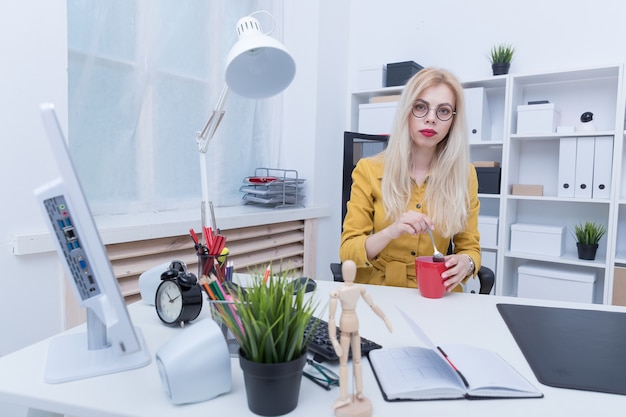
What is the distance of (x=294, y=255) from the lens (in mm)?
2832

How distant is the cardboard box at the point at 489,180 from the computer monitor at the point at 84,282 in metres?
2.32

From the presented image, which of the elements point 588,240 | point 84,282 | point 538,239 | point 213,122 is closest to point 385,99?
point 538,239

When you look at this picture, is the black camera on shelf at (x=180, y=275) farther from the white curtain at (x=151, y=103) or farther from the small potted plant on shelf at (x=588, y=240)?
the small potted plant on shelf at (x=588, y=240)

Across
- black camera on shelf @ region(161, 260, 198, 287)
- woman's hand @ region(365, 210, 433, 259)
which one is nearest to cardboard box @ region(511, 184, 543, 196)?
woman's hand @ region(365, 210, 433, 259)

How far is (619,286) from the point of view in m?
2.31

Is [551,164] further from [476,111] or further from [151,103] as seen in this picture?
[151,103]

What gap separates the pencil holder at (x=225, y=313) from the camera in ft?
2.32

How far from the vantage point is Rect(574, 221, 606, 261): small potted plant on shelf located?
2.42m

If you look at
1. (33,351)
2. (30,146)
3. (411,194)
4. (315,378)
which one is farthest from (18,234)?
(411,194)

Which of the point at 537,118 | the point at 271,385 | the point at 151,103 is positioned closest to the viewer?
the point at 271,385

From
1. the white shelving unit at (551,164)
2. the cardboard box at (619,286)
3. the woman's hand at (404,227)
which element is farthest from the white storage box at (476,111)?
the woman's hand at (404,227)

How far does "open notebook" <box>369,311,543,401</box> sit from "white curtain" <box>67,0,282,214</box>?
1.43 metres

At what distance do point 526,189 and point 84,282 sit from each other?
253 cm

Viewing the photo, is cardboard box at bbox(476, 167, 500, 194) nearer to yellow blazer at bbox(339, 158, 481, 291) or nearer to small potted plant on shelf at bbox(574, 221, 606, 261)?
small potted plant on shelf at bbox(574, 221, 606, 261)
